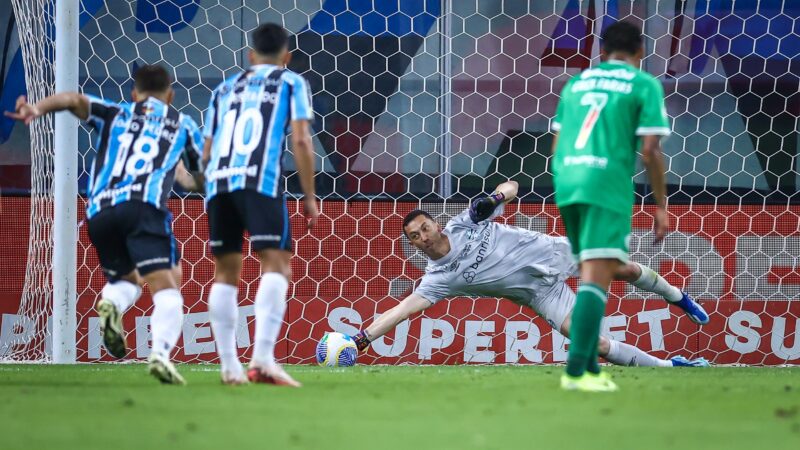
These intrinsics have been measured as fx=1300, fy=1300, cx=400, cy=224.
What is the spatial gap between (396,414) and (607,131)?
5.46ft

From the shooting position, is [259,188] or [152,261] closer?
[259,188]

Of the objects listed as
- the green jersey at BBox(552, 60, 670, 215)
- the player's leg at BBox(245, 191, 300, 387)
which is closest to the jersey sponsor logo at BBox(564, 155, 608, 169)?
the green jersey at BBox(552, 60, 670, 215)

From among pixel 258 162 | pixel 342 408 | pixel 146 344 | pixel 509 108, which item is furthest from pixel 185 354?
pixel 342 408

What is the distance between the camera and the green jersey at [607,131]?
4.88 meters

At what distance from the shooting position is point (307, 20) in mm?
9086

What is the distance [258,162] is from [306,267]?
368cm

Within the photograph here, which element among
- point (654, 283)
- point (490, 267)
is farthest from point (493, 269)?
point (654, 283)

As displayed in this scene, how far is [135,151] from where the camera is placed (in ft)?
18.5

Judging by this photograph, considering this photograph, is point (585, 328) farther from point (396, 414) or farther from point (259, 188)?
point (259, 188)

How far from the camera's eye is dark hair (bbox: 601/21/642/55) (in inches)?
199

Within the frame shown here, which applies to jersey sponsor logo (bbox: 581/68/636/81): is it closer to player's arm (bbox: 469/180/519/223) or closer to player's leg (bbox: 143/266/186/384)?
player's leg (bbox: 143/266/186/384)

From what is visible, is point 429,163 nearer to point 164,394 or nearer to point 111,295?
point 111,295

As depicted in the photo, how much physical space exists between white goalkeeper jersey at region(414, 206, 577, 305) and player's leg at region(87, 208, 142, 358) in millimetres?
2428

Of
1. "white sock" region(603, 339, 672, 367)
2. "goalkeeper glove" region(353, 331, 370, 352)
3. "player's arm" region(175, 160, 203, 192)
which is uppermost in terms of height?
"player's arm" region(175, 160, 203, 192)
